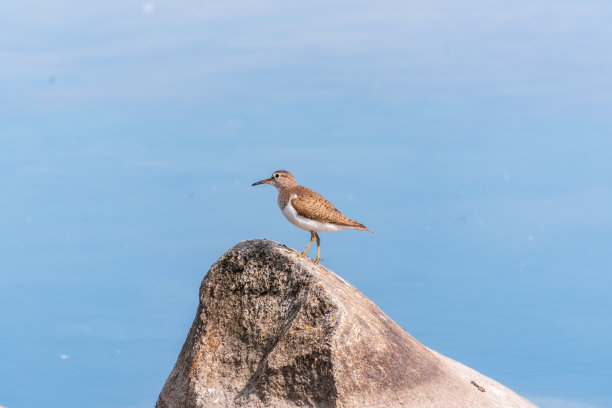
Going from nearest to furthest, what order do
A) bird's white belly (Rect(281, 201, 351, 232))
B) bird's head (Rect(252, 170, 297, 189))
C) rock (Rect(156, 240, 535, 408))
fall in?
rock (Rect(156, 240, 535, 408)) < bird's white belly (Rect(281, 201, 351, 232)) < bird's head (Rect(252, 170, 297, 189))

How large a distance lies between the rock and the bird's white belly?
0.48 metres

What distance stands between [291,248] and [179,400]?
8.50 ft

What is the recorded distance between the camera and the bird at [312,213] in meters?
11.9

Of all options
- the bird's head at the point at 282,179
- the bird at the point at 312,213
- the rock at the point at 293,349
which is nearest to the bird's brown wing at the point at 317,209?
the bird at the point at 312,213

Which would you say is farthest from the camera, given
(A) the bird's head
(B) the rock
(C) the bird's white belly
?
(A) the bird's head

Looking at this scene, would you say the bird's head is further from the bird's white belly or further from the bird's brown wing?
the bird's white belly

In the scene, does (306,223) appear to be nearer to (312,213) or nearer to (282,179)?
(312,213)

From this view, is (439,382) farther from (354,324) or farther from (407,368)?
(354,324)

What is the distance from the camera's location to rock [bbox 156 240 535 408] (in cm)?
1080

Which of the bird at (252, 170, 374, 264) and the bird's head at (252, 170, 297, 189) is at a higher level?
the bird's head at (252, 170, 297, 189)

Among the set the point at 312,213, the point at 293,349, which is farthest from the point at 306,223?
the point at 293,349

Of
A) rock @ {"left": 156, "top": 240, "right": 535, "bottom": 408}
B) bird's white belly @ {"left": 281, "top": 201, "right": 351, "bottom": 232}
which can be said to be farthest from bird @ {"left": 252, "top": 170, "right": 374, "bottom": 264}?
rock @ {"left": 156, "top": 240, "right": 535, "bottom": 408}

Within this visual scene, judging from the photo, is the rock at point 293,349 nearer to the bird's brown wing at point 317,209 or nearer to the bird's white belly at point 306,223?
the bird's white belly at point 306,223

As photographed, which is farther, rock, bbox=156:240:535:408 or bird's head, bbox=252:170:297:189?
bird's head, bbox=252:170:297:189
